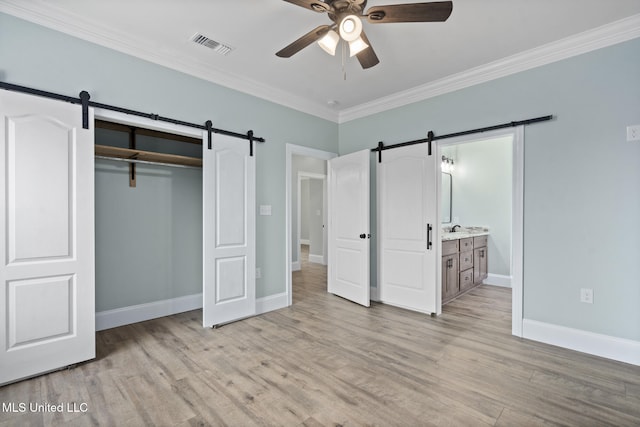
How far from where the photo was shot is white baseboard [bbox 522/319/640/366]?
260 cm

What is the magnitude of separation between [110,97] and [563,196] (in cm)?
432

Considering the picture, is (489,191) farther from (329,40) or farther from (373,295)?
(329,40)

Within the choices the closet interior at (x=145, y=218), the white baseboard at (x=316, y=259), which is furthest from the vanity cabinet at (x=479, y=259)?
the closet interior at (x=145, y=218)

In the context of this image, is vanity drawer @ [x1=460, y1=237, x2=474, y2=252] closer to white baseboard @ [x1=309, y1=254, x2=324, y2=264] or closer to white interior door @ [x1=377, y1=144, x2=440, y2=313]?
white interior door @ [x1=377, y1=144, x2=440, y2=313]

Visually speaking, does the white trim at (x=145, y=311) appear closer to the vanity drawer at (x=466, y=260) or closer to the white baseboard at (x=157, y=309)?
the white baseboard at (x=157, y=309)

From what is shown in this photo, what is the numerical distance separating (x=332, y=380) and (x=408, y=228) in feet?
7.53

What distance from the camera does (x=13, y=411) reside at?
1959mm

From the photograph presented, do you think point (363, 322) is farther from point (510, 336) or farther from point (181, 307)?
point (181, 307)

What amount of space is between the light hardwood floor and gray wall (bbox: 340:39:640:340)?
0.51 meters

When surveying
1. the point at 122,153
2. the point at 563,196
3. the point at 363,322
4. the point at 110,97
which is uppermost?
the point at 110,97

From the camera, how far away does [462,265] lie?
472 centimetres

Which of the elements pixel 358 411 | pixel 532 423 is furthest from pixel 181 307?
pixel 532 423

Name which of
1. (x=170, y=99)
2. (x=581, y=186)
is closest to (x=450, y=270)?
(x=581, y=186)

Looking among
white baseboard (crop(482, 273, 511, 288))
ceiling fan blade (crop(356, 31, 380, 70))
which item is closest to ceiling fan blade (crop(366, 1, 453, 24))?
ceiling fan blade (crop(356, 31, 380, 70))
